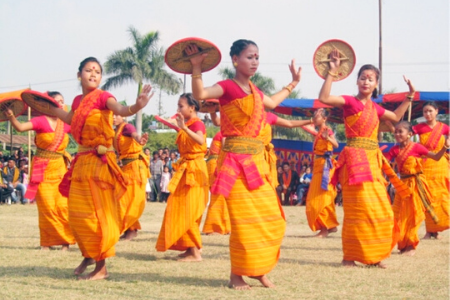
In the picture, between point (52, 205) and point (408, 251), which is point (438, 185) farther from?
point (52, 205)

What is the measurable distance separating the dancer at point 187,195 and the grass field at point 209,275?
26 cm

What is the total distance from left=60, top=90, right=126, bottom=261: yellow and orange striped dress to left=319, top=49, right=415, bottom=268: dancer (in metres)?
2.64

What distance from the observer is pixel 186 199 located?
27.6ft

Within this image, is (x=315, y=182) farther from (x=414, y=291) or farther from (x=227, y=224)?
(x=414, y=291)

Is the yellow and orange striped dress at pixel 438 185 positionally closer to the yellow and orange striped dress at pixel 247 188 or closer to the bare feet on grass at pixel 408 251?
the bare feet on grass at pixel 408 251

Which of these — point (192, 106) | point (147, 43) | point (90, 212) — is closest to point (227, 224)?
point (192, 106)

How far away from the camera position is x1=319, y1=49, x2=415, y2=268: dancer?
25.0 ft

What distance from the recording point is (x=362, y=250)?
7.58m

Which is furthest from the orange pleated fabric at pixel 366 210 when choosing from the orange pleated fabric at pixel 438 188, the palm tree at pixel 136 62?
the palm tree at pixel 136 62

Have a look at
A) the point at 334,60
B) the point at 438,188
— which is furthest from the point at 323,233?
the point at 334,60

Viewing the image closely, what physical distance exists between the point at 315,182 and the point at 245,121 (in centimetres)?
540

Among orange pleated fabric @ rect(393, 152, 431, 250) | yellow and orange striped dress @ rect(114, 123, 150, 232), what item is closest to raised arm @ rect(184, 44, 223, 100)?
orange pleated fabric @ rect(393, 152, 431, 250)

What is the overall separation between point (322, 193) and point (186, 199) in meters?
3.71

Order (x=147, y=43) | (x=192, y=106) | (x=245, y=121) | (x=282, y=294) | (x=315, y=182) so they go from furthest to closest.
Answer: (x=147, y=43) → (x=315, y=182) → (x=192, y=106) → (x=245, y=121) → (x=282, y=294)
